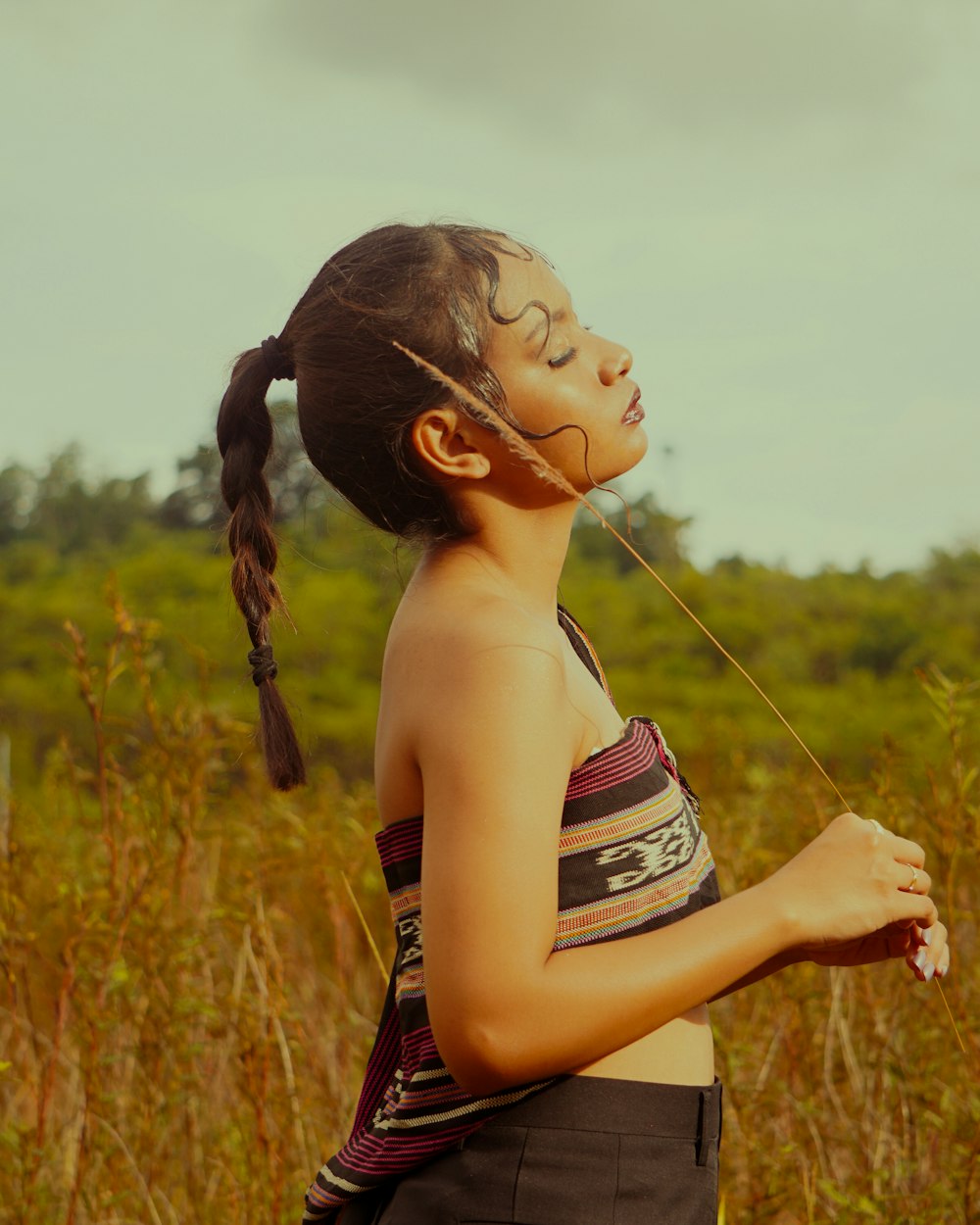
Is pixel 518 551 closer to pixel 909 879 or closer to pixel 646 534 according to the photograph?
pixel 909 879

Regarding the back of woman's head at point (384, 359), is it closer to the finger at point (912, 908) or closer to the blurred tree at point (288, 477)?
the blurred tree at point (288, 477)

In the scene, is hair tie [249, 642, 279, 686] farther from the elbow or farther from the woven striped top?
the elbow

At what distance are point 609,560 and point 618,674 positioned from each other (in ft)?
8.95

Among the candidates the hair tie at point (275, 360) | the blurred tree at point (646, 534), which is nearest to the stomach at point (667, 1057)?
the hair tie at point (275, 360)

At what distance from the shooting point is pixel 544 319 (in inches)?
55.4

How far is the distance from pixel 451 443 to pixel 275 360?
0.33 m

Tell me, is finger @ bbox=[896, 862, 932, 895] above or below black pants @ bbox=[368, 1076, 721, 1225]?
above

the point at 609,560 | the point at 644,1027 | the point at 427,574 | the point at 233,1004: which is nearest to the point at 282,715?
the point at 427,574

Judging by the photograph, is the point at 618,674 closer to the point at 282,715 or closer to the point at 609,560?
the point at 609,560

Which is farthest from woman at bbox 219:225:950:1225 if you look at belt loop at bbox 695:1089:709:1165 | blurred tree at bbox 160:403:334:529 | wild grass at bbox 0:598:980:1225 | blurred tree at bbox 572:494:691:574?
blurred tree at bbox 572:494:691:574

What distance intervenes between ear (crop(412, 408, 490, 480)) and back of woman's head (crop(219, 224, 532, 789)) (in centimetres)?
2

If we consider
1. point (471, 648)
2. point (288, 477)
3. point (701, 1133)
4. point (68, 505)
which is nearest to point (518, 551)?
point (471, 648)

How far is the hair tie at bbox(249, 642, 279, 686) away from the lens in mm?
1607

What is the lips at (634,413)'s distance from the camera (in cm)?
141
